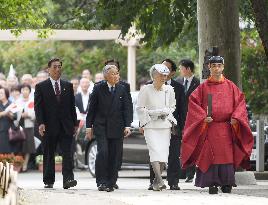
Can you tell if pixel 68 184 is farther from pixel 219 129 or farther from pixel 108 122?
pixel 219 129

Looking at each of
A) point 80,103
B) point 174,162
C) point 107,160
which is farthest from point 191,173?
point 80,103

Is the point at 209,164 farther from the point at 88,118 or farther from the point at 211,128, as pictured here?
the point at 88,118

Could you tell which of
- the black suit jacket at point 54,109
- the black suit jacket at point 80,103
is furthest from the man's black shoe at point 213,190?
the black suit jacket at point 80,103

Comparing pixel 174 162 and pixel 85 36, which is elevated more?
pixel 85 36

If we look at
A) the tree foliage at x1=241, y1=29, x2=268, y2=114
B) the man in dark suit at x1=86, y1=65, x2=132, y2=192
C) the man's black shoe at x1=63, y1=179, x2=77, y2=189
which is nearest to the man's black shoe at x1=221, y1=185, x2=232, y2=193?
the man in dark suit at x1=86, y1=65, x2=132, y2=192

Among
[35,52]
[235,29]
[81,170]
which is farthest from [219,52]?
[35,52]

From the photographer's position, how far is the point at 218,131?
65.9ft

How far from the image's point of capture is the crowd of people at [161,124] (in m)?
20.1

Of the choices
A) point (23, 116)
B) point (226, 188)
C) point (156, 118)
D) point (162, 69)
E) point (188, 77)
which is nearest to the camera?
point (226, 188)

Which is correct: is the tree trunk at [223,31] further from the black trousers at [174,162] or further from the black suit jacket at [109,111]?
the black suit jacket at [109,111]

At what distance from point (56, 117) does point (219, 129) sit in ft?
9.33

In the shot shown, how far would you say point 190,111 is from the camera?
20.4 metres

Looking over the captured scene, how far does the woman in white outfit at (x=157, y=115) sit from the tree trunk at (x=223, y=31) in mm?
2908

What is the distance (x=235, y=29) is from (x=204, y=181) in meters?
4.63
